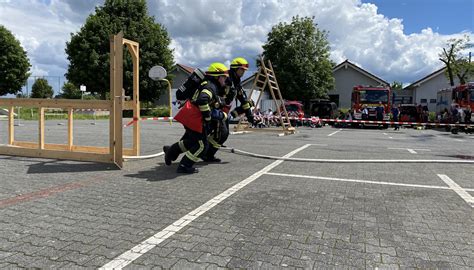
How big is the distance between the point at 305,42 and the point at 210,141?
115 feet

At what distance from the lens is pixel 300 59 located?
39.8 m

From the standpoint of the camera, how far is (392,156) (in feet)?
31.4

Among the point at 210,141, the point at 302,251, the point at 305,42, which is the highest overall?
the point at 305,42

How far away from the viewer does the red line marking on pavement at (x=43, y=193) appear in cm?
484

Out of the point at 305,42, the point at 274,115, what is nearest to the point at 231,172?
the point at 274,115

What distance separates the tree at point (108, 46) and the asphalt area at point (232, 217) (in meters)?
30.5

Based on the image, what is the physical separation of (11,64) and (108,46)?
Answer: 17.1 meters

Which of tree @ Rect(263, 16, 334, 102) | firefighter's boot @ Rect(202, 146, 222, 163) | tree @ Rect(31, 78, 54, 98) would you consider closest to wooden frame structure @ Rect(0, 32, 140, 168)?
firefighter's boot @ Rect(202, 146, 222, 163)

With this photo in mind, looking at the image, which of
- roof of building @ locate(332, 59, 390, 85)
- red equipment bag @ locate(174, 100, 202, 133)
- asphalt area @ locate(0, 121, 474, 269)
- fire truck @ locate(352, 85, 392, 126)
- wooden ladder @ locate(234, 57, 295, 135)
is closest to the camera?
asphalt area @ locate(0, 121, 474, 269)

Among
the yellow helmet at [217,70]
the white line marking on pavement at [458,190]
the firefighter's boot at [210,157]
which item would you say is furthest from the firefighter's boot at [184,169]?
the white line marking on pavement at [458,190]

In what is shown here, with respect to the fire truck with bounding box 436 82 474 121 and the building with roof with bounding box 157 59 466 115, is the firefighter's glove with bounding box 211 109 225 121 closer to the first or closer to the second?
the fire truck with bounding box 436 82 474 121

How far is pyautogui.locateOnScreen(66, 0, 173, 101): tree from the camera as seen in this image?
36.8m

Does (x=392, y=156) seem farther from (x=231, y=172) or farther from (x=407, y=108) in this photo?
(x=407, y=108)

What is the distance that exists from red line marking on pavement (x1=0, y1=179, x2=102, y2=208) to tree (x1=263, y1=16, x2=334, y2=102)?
114 ft
